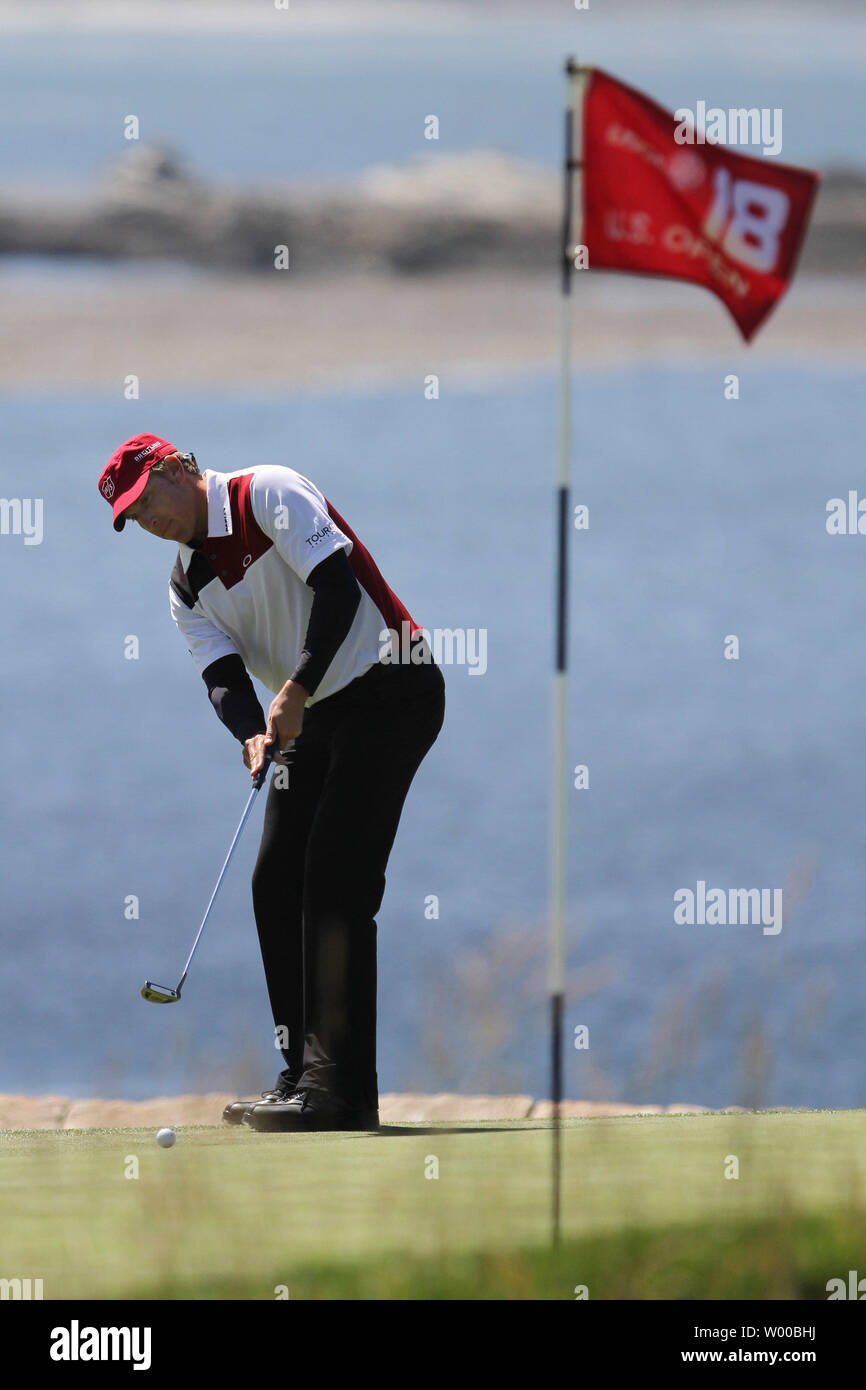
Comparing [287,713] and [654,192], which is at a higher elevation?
[654,192]

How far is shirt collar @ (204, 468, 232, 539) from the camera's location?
6.09m

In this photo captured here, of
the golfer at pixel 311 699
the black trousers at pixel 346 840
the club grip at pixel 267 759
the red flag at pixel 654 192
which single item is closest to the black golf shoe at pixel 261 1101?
the golfer at pixel 311 699

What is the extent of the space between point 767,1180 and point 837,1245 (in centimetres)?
33

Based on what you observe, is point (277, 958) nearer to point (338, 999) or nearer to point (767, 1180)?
point (338, 999)

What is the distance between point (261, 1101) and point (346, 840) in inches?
31.6

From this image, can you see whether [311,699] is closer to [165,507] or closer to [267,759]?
[267,759]

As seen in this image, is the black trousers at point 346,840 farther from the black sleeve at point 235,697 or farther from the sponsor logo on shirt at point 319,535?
the sponsor logo on shirt at point 319,535

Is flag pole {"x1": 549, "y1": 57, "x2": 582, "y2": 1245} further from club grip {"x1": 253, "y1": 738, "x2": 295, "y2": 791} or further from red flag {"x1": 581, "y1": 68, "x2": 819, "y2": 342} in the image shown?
club grip {"x1": 253, "y1": 738, "x2": 295, "y2": 791}

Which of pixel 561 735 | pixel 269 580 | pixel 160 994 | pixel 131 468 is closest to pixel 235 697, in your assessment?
pixel 269 580

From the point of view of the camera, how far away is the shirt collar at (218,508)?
609 centimetres

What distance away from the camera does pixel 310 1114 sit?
6125mm

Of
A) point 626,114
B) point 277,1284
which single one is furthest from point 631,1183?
point 626,114
